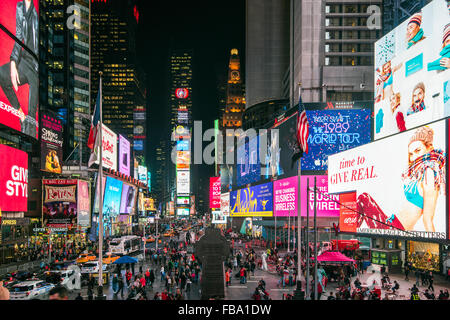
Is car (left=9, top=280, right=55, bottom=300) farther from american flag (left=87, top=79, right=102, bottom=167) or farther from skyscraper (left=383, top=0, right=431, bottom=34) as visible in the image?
skyscraper (left=383, top=0, right=431, bottom=34)

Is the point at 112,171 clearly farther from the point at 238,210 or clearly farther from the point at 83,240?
the point at 238,210

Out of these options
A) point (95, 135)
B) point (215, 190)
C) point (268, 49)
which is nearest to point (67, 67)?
point (215, 190)

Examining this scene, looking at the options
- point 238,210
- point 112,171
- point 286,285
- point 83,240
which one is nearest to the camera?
point 286,285

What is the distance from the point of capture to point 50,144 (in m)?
64.9

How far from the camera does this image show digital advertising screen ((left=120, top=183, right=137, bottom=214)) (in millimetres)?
89294

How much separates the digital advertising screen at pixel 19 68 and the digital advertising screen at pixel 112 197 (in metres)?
33.5

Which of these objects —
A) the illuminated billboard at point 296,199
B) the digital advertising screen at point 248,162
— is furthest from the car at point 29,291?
the digital advertising screen at point 248,162

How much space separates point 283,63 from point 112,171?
89.6m

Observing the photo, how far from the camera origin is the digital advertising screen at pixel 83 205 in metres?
66.0

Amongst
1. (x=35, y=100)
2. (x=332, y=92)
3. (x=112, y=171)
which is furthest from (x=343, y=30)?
(x=35, y=100)

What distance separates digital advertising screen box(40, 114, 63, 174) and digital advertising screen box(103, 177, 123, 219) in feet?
33.8

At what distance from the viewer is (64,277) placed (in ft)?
102

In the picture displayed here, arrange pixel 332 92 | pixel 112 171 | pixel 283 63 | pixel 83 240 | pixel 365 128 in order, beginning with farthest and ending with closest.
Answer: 1. pixel 283 63
2. pixel 332 92
3. pixel 112 171
4. pixel 83 240
5. pixel 365 128

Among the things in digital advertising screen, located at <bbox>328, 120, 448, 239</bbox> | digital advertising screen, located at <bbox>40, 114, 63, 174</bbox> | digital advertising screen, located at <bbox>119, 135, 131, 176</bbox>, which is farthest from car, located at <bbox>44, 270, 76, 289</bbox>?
digital advertising screen, located at <bbox>119, 135, 131, 176</bbox>
